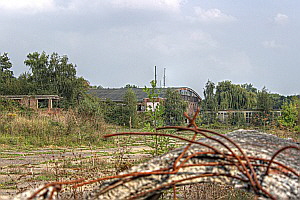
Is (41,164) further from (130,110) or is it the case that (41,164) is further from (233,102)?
(233,102)

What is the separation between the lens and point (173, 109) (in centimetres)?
3366

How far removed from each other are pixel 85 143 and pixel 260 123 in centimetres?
1588

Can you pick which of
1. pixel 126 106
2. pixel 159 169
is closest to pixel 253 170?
pixel 159 169

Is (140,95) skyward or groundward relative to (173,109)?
skyward

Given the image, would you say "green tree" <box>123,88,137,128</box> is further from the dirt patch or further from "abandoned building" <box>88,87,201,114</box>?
the dirt patch

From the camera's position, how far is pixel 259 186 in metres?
1.29

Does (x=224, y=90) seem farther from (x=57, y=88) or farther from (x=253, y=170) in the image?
(x=253, y=170)

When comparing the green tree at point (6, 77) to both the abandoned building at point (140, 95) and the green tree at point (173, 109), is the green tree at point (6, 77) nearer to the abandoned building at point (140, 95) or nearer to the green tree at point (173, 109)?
the abandoned building at point (140, 95)

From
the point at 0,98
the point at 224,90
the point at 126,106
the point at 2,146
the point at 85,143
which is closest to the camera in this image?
the point at 2,146

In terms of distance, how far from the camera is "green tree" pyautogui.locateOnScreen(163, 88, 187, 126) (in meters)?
33.1

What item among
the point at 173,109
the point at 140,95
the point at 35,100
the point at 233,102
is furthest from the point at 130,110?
the point at 233,102

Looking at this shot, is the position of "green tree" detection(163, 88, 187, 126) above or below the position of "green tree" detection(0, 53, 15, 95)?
below

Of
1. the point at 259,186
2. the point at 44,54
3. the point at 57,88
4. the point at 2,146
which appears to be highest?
the point at 44,54

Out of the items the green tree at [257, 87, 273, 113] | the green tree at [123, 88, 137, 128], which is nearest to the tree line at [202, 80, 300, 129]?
the green tree at [257, 87, 273, 113]
